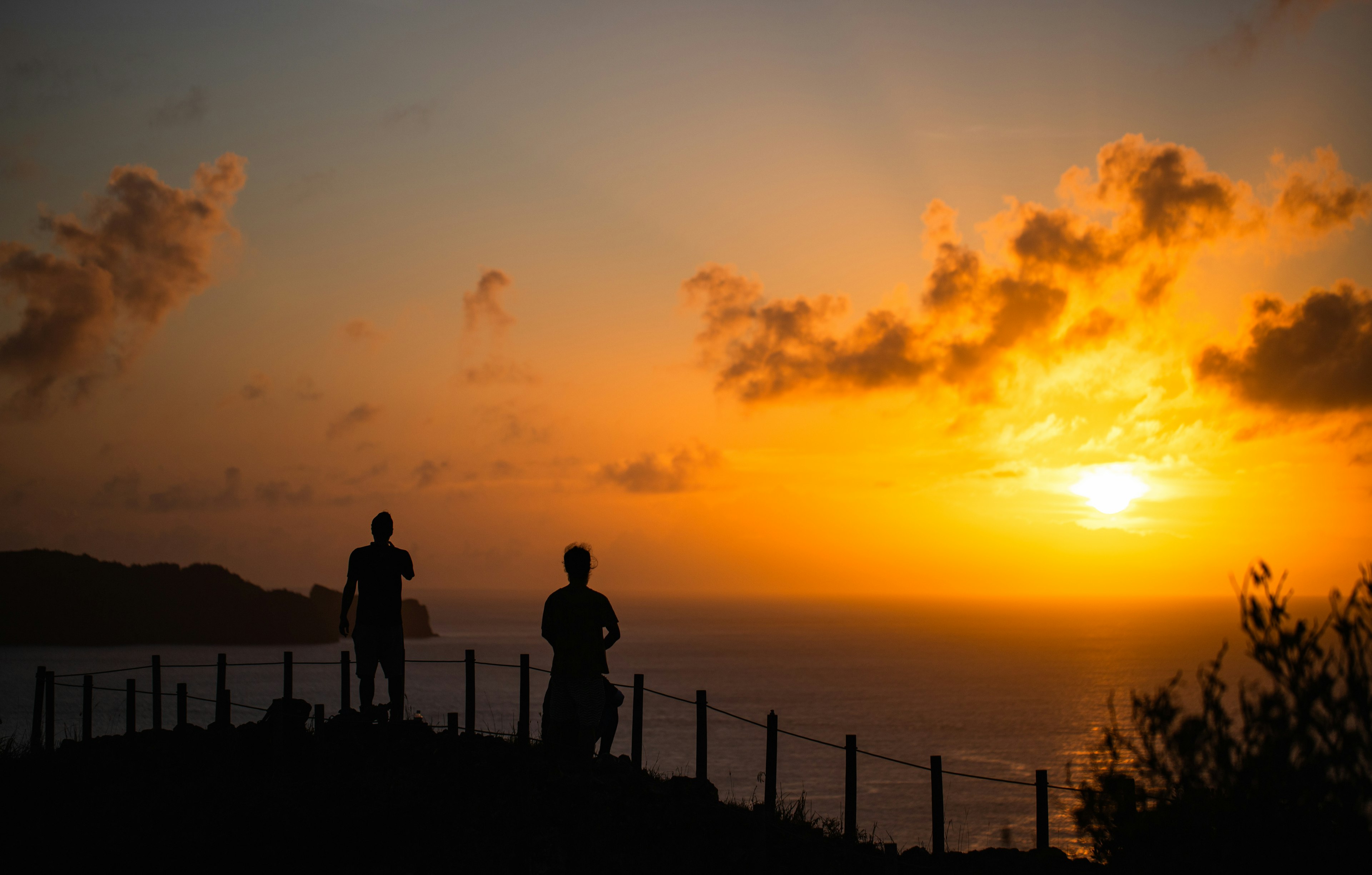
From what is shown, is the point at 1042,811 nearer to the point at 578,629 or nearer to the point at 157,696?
the point at 578,629

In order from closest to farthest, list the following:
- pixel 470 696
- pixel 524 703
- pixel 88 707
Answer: pixel 524 703, pixel 470 696, pixel 88 707

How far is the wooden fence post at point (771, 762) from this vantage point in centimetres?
983

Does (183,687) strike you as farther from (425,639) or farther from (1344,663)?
(425,639)

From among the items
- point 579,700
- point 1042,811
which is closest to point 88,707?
point 579,700

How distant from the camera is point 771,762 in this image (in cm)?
1091

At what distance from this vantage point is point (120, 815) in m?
9.46

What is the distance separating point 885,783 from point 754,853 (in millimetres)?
57673

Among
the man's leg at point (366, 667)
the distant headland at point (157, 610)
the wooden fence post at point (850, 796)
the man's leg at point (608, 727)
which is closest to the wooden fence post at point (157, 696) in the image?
the man's leg at point (366, 667)

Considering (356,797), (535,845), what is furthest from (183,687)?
(535,845)

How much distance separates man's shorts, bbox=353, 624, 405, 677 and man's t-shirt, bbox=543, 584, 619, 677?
8.98 ft

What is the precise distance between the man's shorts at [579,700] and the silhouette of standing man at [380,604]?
2.51 metres

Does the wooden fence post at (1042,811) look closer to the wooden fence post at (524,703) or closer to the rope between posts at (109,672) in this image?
the wooden fence post at (524,703)

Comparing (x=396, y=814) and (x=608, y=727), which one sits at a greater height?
(x=608, y=727)

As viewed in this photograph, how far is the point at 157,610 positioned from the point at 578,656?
654ft
